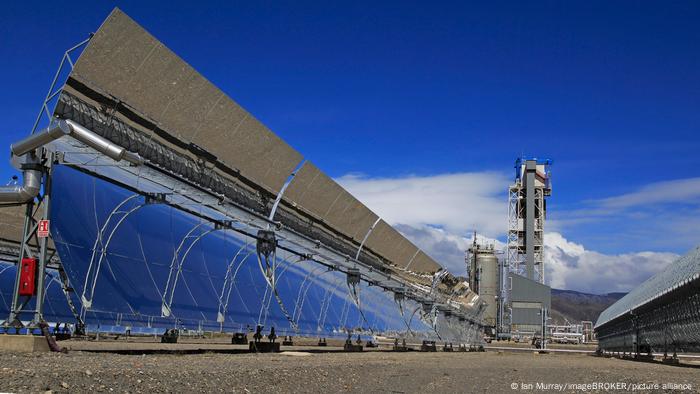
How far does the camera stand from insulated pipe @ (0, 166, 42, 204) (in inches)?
643

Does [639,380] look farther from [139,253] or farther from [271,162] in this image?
[271,162]

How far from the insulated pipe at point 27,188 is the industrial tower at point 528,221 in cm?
9638

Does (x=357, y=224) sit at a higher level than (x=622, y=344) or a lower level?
higher

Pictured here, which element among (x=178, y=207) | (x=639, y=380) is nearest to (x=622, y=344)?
(x=639, y=380)

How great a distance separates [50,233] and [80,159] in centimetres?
297

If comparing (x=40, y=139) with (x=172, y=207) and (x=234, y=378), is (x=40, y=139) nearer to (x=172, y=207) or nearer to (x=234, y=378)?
(x=172, y=207)

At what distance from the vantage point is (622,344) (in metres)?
57.1

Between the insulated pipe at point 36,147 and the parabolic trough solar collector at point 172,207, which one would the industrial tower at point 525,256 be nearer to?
the parabolic trough solar collector at point 172,207

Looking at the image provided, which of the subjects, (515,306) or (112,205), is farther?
(515,306)

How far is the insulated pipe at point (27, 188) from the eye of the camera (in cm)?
1634

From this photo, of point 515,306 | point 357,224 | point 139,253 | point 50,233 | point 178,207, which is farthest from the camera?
point 515,306

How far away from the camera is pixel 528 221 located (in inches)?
4240

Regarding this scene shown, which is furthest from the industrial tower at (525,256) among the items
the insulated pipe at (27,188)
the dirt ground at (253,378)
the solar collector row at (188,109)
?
the insulated pipe at (27,188)

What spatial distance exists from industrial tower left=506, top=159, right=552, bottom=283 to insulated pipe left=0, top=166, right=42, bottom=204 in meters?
96.4
